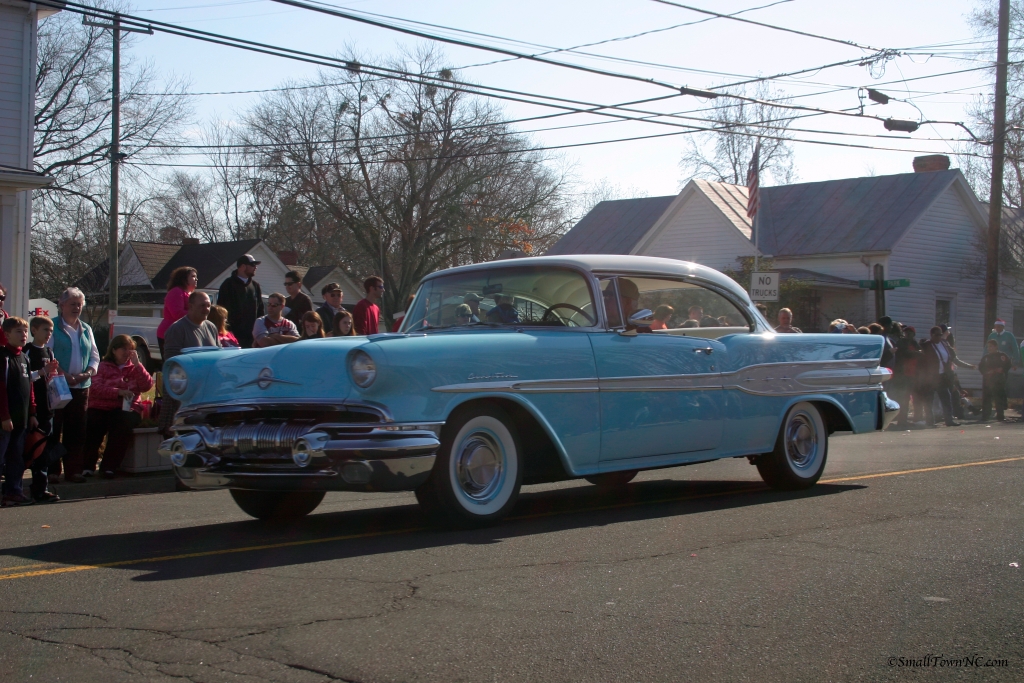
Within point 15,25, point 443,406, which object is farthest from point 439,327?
point 15,25

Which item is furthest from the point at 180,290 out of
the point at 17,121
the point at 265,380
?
the point at 17,121

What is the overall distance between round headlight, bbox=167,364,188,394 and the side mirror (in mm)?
2893

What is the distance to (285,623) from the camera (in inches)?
170

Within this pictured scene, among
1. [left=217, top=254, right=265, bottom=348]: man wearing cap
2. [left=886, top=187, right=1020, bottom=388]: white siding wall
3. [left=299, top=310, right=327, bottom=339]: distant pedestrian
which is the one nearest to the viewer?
[left=299, top=310, right=327, bottom=339]: distant pedestrian

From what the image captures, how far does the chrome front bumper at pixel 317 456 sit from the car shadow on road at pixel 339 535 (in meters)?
0.35

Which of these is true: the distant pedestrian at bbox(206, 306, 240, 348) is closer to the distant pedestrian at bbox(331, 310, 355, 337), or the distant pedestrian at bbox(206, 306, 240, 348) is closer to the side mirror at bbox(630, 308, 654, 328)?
the distant pedestrian at bbox(331, 310, 355, 337)

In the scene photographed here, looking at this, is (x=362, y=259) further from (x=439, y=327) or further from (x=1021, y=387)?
(x=439, y=327)

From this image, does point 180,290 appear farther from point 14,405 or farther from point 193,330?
point 14,405

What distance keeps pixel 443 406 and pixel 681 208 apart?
31545mm

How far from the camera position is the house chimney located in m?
35.7

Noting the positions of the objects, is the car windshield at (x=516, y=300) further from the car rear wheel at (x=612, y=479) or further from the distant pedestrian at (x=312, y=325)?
the distant pedestrian at (x=312, y=325)

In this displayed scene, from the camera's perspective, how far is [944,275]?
34.3 metres

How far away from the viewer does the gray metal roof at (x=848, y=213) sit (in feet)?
107

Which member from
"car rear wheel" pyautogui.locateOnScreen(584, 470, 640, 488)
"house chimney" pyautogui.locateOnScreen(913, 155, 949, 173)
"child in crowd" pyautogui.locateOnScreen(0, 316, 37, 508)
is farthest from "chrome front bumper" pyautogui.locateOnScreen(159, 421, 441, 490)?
"house chimney" pyautogui.locateOnScreen(913, 155, 949, 173)
